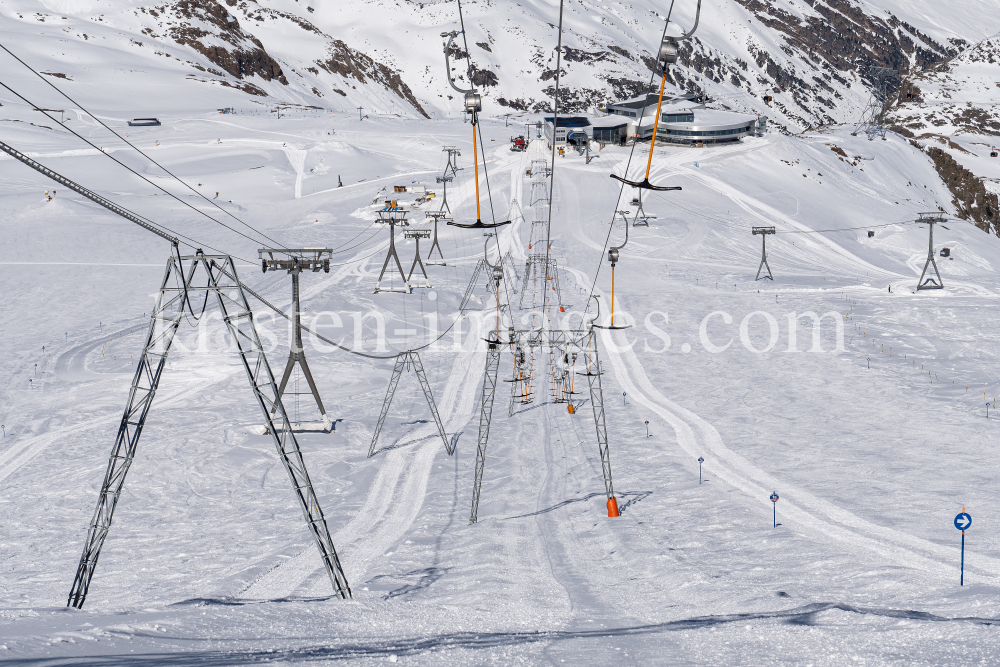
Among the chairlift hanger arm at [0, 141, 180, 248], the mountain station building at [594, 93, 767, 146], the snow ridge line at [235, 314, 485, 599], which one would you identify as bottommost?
the snow ridge line at [235, 314, 485, 599]

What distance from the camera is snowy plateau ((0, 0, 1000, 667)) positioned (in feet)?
52.1

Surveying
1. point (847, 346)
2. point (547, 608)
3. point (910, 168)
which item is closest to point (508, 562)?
point (547, 608)

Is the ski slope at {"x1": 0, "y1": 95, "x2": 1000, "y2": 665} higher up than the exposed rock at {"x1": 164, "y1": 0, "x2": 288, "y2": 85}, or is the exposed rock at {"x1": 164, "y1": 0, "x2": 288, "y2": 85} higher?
the exposed rock at {"x1": 164, "y1": 0, "x2": 288, "y2": 85}

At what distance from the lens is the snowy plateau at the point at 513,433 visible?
15.9 metres

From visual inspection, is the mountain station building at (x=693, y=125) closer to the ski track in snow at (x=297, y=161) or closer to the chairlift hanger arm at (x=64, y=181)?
the ski track in snow at (x=297, y=161)

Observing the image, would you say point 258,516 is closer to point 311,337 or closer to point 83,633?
point 83,633

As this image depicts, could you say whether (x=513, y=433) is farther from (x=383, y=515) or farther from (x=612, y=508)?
(x=612, y=508)

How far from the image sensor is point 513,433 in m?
33.4

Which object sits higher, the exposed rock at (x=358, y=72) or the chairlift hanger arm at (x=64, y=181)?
the exposed rock at (x=358, y=72)

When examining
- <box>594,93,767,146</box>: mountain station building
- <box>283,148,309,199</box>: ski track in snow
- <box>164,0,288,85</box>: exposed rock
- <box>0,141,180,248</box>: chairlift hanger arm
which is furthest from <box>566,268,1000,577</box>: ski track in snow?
<box>164,0,288,85</box>: exposed rock

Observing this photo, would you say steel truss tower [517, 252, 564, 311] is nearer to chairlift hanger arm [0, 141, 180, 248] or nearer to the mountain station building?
chairlift hanger arm [0, 141, 180, 248]

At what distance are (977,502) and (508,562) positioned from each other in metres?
14.5

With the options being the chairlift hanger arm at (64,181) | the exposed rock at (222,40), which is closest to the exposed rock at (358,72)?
the exposed rock at (222,40)

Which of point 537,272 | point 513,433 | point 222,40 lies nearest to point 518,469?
point 513,433
